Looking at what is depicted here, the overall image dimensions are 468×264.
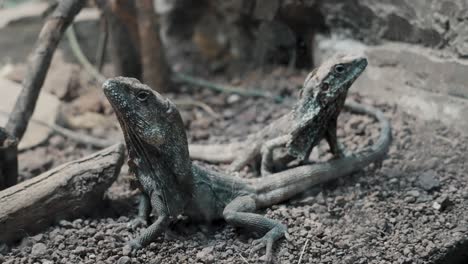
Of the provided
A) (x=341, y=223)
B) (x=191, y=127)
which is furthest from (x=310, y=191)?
(x=191, y=127)

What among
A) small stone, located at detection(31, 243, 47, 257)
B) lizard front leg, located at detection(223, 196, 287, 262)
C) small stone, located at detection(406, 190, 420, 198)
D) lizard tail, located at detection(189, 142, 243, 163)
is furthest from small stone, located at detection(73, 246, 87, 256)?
small stone, located at detection(406, 190, 420, 198)

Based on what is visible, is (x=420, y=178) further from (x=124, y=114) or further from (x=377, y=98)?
(x=124, y=114)

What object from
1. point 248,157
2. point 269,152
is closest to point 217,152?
point 248,157

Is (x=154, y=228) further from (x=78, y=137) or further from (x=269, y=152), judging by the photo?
(x=78, y=137)

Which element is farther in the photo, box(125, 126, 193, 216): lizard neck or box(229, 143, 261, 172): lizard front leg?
box(229, 143, 261, 172): lizard front leg

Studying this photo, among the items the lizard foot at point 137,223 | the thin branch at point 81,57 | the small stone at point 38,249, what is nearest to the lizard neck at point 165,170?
the lizard foot at point 137,223

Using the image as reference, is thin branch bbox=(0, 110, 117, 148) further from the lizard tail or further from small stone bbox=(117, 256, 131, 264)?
small stone bbox=(117, 256, 131, 264)
